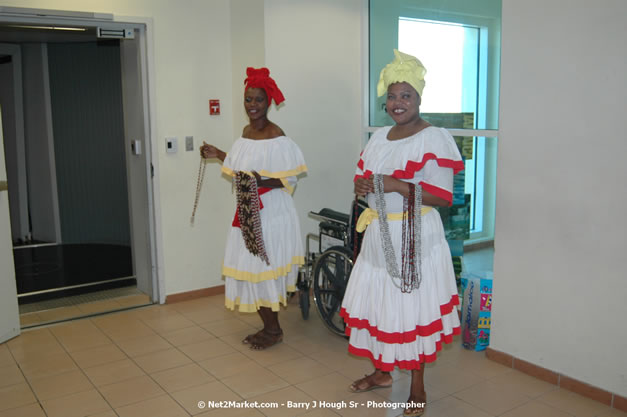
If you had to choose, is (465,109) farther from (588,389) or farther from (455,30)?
(588,389)

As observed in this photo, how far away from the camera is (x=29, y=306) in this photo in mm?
4730

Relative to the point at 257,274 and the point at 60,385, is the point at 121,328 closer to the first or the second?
the point at 60,385

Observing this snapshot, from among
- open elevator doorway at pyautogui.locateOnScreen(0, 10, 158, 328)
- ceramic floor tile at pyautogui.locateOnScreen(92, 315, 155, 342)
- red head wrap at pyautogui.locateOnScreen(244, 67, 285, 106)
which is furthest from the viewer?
open elevator doorway at pyautogui.locateOnScreen(0, 10, 158, 328)

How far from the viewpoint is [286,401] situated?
306cm

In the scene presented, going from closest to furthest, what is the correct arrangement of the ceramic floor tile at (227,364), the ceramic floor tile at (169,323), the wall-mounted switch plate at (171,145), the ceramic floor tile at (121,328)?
the ceramic floor tile at (227,364), the ceramic floor tile at (121,328), the ceramic floor tile at (169,323), the wall-mounted switch plate at (171,145)

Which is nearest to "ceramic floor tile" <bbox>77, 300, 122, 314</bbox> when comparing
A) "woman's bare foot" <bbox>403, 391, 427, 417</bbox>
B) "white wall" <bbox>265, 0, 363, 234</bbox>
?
"white wall" <bbox>265, 0, 363, 234</bbox>

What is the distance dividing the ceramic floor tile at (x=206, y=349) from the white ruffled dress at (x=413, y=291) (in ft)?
4.08

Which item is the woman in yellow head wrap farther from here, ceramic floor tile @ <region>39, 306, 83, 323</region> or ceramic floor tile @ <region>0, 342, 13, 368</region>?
ceramic floor tile @ <region>39, 306, 83, 323</region>

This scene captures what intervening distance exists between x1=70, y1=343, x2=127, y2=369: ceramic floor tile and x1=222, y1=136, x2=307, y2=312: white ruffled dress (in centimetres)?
80

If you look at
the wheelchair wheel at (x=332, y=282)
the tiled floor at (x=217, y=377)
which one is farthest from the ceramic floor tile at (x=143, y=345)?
the wheelchair wheel at (x=332, y=282)

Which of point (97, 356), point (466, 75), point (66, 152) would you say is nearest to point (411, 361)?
point (97, 356)

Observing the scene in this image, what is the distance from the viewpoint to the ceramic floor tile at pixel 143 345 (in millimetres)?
3801

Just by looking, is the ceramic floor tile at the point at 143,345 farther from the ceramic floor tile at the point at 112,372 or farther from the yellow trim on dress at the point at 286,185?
the yellow trim on dress at the point at 286,185

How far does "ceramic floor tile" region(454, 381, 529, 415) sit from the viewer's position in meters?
2.97
